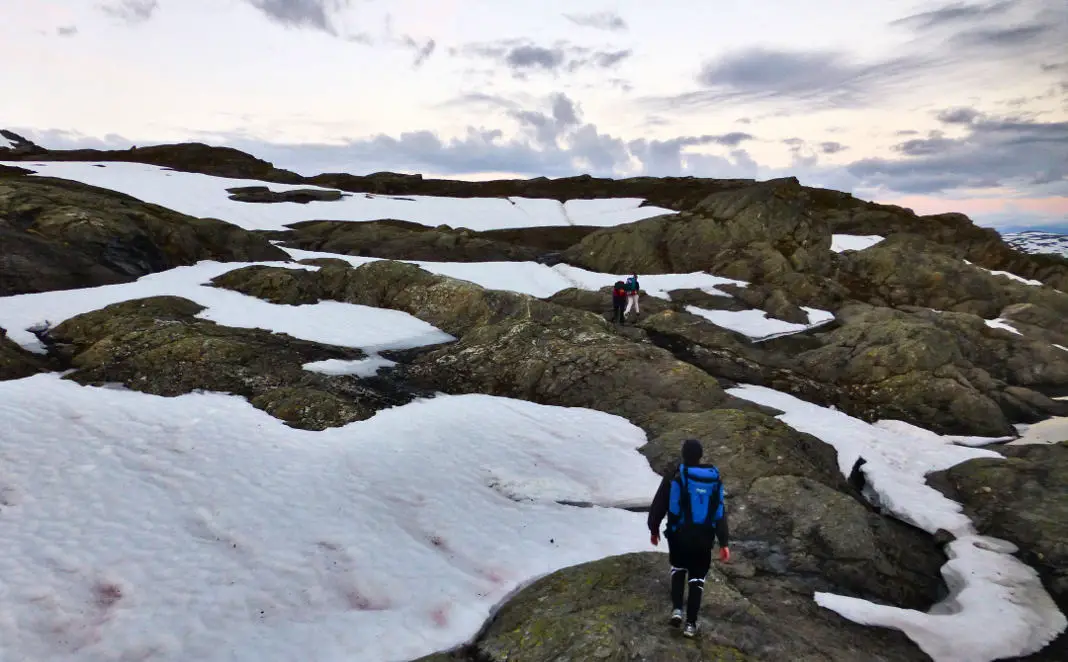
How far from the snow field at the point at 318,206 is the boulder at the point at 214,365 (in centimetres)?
4733

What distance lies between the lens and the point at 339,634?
32.3ft

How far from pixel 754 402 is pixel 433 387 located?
13372 millimetres

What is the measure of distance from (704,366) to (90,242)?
3918cm

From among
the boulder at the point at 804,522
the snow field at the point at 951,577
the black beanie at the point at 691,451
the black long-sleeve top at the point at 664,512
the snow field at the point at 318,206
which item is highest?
the snow field at the point at 318,206

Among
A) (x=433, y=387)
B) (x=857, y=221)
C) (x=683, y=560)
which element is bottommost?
(x=433, y=387)

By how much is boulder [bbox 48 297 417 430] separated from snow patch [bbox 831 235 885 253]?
229ft

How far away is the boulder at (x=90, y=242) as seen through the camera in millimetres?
31609

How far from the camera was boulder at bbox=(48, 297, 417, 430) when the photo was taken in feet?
61.8

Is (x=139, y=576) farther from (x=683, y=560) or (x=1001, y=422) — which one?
(x=1001, y=422)

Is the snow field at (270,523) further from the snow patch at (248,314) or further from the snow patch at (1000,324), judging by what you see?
the snow patch at (1000,324)

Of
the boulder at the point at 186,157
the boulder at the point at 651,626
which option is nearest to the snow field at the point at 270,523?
the boulder at the point at 651,626

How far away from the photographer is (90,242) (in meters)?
36.4

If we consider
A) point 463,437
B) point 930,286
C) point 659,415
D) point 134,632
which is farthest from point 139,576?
point 930,286

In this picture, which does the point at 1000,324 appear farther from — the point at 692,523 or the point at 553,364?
the point at 692,523
